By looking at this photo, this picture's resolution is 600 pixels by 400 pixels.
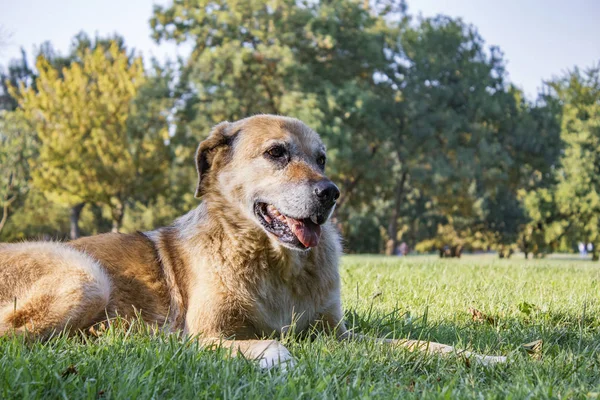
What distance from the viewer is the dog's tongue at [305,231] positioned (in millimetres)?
4143

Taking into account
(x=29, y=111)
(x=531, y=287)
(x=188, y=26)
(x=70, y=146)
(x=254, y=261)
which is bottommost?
(x=531, y=287)

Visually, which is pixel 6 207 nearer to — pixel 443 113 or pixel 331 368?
pixel 443 113

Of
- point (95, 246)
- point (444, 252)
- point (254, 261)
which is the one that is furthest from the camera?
point (444, 252)

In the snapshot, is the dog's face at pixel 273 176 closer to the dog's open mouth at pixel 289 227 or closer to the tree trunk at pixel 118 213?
the dog's open mouth at pixel 289 227

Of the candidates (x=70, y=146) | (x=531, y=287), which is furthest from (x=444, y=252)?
(x=531, y=287)

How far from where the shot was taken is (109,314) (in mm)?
4344

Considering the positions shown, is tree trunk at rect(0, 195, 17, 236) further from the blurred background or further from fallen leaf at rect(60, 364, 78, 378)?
fallen leaf at rect(60, 364, 78, 378)

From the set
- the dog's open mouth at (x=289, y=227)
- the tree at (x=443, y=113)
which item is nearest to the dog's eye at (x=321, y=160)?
the dog's open mouth at (x=289, y=227)

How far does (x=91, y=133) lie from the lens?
2881 cm

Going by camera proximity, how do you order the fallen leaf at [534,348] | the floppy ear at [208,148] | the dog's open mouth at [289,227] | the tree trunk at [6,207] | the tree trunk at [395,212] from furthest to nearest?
the tree trunk at [395,212] < the tree trunk at [6,207] < the floppy ear at [208,148] < the dog's open mouth at [289,227] < the fallen leaf at [534,348]

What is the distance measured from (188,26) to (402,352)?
30414 millimetres

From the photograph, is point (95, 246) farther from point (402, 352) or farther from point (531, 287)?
point (531, 287)

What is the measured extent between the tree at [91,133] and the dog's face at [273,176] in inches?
998

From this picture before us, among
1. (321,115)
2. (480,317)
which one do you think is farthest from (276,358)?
(321,115)
